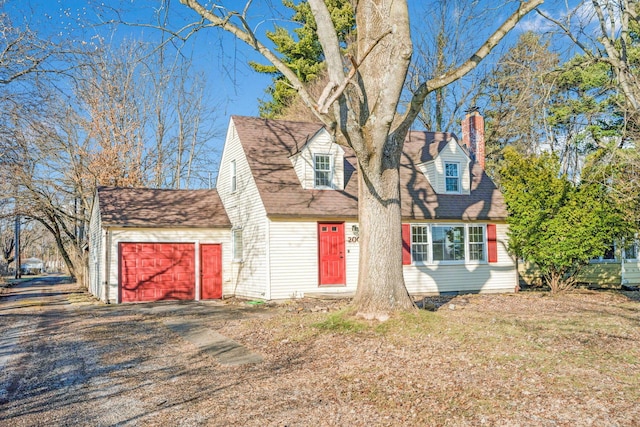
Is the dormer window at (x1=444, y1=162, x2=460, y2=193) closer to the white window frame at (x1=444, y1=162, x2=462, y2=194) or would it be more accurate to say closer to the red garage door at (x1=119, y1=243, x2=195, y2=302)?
the white window frame at (x1=444, y1=162, x2=462, y2=194)

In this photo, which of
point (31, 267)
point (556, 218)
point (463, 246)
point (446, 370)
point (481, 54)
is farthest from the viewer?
point (31, 267)

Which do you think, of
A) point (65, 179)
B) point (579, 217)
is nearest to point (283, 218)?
point (579, 217)

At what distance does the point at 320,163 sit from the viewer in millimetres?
17422

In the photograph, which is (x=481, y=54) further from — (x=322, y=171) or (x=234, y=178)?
(x=234, y=178)

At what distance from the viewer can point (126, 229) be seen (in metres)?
17.0

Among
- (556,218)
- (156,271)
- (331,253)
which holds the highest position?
(556,218)

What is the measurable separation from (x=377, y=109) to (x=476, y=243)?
11.7 metres

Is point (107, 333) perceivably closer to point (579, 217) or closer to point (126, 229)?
point (126, 229)

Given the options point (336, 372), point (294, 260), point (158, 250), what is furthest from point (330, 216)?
point (336, 372)

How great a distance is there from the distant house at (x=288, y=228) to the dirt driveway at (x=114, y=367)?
346 centimetres

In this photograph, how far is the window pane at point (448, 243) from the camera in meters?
18.0

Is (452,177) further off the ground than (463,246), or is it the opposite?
(452,177)

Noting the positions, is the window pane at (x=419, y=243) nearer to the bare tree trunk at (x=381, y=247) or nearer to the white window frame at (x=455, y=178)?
the white window frame at (x=455, y=178)

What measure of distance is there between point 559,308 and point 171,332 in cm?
933
